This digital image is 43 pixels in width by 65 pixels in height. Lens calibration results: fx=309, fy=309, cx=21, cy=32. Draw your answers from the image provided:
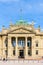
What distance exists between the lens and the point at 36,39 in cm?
8881

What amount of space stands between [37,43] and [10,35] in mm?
8382

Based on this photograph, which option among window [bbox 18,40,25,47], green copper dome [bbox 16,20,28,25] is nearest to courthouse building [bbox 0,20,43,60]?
window [bbox 18,40,25,47]

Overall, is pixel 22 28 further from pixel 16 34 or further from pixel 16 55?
pixel 16 55

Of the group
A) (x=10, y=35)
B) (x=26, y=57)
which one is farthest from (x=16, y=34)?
(x=26, y=57)

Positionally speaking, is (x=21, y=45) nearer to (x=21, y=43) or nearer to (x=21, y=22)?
(x=21, y=43)

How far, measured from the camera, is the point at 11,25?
89000 mm

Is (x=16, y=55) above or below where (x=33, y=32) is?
below

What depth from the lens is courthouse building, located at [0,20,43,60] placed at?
284 ft

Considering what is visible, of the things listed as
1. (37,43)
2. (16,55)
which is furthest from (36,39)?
(16,55)

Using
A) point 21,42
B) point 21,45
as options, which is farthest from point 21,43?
point 21,45

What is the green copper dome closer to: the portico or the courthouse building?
the courthouse building

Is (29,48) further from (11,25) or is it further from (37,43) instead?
(11,25)

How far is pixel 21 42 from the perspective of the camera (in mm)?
89375

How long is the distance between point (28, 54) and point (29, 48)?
176cm
